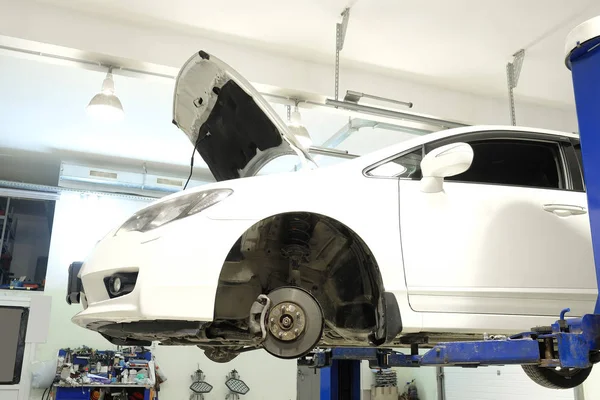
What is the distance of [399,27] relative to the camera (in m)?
4.64

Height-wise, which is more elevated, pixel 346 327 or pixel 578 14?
pixel 578 14

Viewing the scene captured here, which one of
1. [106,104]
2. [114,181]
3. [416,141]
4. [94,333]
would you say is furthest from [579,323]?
[94,333]

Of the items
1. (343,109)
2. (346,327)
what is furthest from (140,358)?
(346,327)

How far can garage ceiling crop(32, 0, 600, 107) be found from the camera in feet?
14.3

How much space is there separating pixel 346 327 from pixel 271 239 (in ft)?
1.74

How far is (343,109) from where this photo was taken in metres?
4.77

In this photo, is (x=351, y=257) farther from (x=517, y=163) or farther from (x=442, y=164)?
(x=517, y=163)

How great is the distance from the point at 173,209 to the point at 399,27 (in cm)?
321

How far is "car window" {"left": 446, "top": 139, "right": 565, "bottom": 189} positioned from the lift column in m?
0.79

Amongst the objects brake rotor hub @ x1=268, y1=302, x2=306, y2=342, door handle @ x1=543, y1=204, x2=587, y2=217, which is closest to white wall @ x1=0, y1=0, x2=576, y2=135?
door handle @ x1=543, y1=204, x2=587, y2=217

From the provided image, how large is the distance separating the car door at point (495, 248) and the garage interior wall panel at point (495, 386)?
368 centimetres

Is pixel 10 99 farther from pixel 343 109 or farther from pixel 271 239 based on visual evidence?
pixel 271 239

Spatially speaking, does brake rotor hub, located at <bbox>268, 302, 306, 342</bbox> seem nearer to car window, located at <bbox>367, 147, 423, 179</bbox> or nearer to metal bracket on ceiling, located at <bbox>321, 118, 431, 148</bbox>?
car window, located at <bbox>367, 147, 423, 179</bbox>

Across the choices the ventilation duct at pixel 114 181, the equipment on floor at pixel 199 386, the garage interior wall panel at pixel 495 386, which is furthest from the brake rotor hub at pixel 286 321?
the equipment on floor at pixel 199 386
